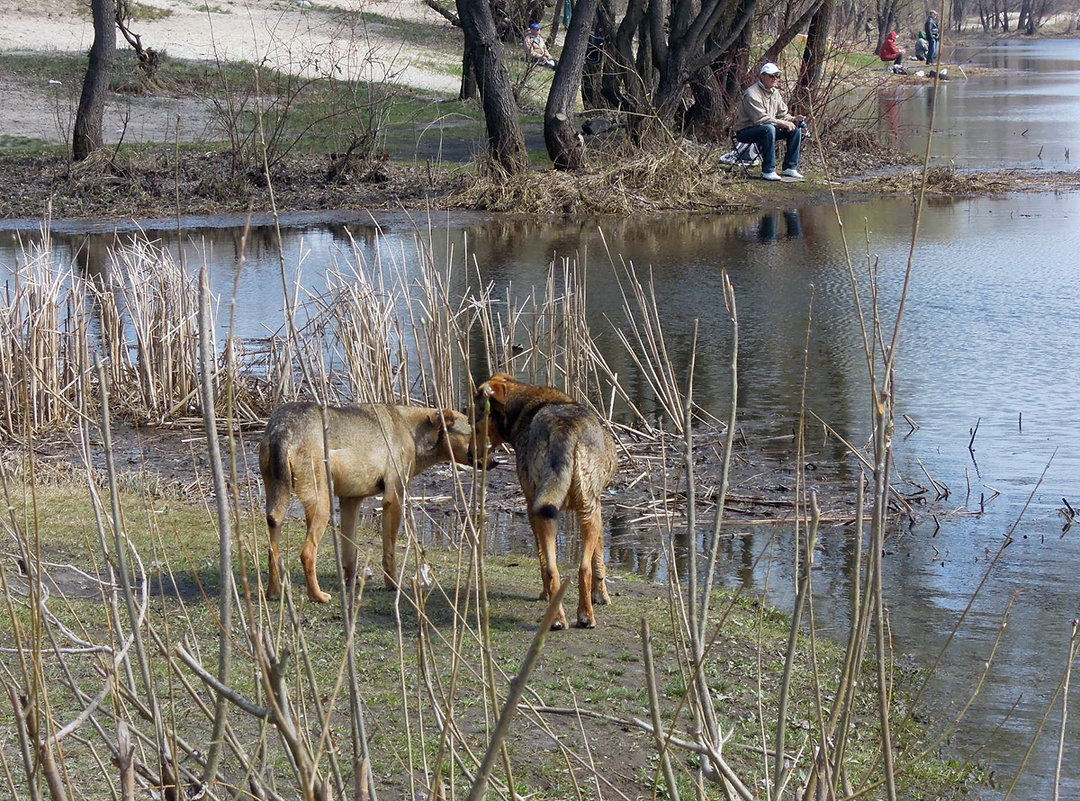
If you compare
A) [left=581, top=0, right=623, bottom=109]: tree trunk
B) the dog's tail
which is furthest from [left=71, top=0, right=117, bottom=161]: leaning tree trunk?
the dog's tail

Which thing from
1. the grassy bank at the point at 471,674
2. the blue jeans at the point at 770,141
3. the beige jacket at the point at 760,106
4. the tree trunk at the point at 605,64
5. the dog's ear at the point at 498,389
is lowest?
the grassy bank at the point at 471,674

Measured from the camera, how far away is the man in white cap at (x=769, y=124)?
817 inches

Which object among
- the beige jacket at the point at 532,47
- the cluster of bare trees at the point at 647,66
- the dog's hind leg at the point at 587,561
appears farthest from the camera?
the beige jacket at the point at 532,47

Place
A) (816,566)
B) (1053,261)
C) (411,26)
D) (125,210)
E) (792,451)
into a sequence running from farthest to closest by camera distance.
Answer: (411,26), (125,210), (1053,261), (792,451), (816,566)

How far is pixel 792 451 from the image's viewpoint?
886cm

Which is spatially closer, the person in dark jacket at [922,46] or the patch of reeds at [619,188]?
the patch of reeds at [619,188]

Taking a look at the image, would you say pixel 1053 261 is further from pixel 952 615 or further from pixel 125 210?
pixel 125 210

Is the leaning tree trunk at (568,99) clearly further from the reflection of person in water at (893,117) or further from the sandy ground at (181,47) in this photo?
the sandy ground at (181,47)

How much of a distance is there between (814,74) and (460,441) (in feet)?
55.2

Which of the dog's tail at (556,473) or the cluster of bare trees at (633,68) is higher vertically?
the cluster of bare trees at (633,68)

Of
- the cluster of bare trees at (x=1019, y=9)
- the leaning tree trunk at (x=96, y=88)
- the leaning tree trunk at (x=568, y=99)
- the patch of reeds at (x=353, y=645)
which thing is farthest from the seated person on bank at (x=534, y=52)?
the cluster of bare trees at (x=1019, y=9)

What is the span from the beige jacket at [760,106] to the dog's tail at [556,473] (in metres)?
16.3

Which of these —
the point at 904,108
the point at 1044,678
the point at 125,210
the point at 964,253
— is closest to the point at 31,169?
the point at 125,210

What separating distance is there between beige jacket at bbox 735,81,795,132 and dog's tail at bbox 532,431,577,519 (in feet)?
53.3
